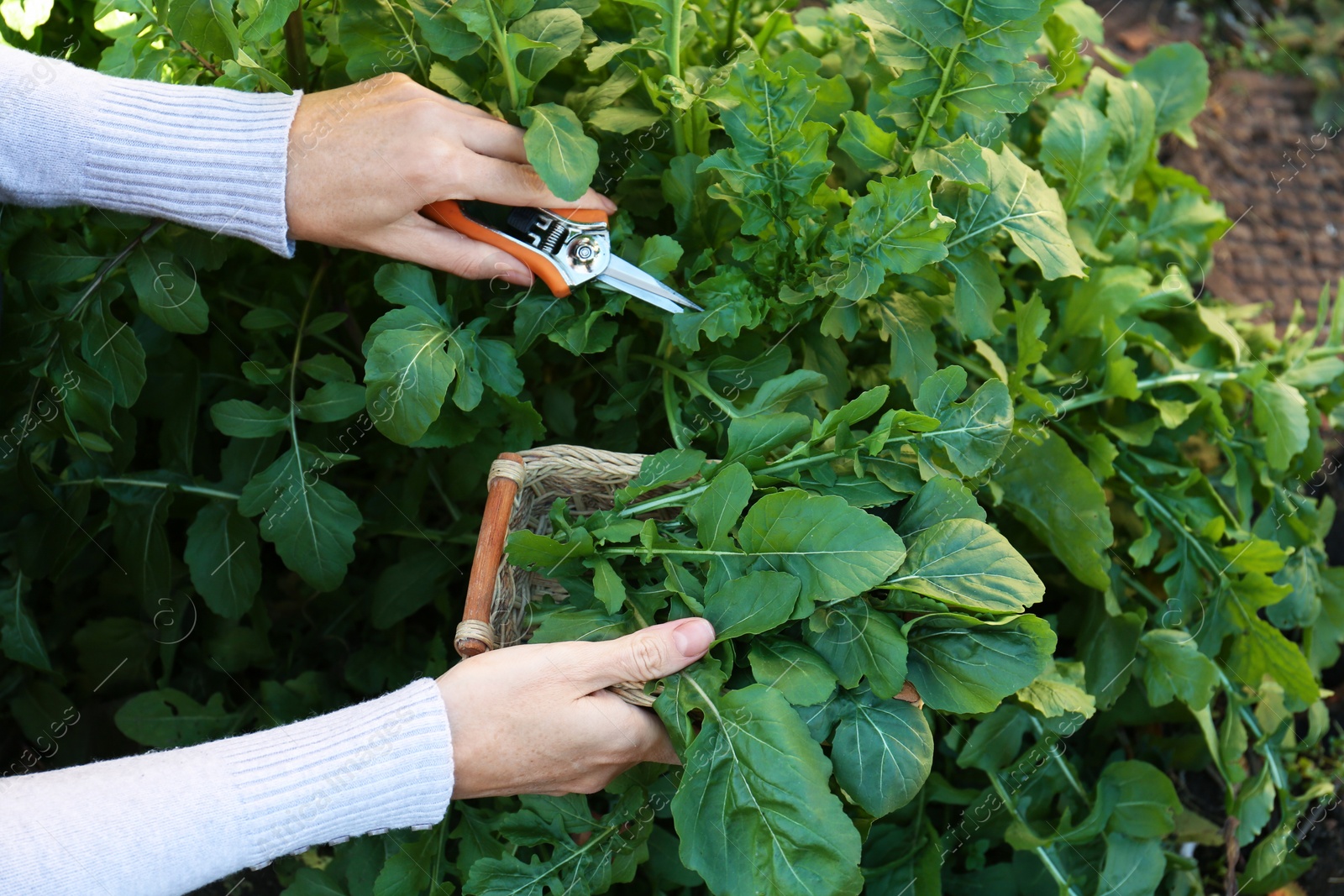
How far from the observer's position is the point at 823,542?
1.11 m

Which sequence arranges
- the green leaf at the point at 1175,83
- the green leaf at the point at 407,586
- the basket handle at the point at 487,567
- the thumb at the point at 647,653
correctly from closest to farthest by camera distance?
the thumb at the point at 647,653 → the basket handle at the point at 487,567 → the green leaf at the point at 407,586 → the green leaf at the point at 1175,83

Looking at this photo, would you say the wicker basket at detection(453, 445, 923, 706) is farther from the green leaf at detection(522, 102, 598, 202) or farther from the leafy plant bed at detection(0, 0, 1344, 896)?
the green leaf at detection(522, 102, 598, 202)

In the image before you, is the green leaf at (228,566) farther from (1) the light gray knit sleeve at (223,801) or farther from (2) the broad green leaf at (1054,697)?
(2) the broad green leaf at (1054,697)

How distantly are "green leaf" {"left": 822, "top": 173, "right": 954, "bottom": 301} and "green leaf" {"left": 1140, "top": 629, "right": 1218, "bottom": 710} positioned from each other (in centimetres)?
77

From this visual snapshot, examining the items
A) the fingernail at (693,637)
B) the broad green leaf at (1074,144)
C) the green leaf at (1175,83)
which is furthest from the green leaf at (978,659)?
the green leaf at (1175,83)

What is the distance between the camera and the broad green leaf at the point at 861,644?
109 centimetres

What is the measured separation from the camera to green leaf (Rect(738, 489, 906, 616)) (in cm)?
108

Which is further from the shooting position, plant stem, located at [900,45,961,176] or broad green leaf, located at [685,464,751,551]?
plant stem, located at [900,45,961,176]

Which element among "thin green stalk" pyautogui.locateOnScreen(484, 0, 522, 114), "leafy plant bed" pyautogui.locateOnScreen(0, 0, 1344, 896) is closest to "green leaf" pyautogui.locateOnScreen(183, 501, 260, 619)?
"leafy plant bed" pyautogui.locateOnScreen(0, 0, 1344, 896)

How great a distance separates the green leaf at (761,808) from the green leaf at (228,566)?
0.80m

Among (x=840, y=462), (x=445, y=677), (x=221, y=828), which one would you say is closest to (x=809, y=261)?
(x=840, y=462)

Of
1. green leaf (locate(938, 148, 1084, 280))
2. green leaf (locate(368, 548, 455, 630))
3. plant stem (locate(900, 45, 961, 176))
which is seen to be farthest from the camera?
green leaf (locate(368, 548, 455, 630))

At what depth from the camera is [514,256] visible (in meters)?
1.27

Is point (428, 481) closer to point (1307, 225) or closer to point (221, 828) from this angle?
point (221, 828)
